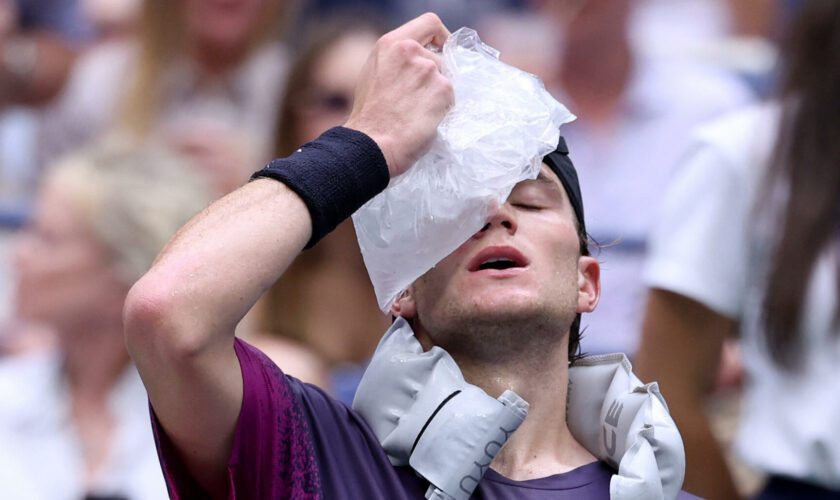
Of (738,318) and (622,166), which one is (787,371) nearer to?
(738,318)

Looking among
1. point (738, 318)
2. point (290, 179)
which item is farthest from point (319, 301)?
point (290, 179)

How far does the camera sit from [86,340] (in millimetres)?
3543

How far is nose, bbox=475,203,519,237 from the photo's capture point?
225cm

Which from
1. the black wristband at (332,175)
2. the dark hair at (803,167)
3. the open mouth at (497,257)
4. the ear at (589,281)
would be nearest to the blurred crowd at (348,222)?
the dark hair at (803,167)

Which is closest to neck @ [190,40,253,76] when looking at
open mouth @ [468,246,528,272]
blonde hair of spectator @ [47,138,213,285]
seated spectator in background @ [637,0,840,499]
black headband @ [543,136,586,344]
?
blonde hair of spectator @ [47,138,213,285]

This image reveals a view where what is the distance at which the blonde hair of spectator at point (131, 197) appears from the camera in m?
3.53

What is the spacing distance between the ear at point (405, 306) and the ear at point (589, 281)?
0.96ft

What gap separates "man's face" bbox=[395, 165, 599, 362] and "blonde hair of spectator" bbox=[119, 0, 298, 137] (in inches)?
90.9

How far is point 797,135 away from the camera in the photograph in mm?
3004

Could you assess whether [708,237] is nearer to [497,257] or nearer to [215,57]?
[497,257]

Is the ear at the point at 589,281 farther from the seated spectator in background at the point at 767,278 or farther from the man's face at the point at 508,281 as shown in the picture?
the seated spectator in background at the point at 767,278

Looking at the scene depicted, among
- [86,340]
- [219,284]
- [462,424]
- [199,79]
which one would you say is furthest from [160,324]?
[199,79]

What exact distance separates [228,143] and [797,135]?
1.95 m

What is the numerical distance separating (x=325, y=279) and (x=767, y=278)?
121 centimetres
